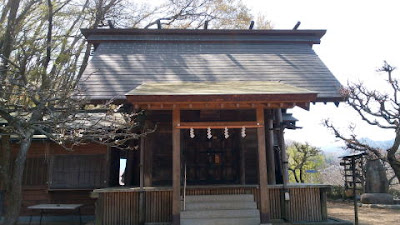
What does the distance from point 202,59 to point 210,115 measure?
8.76ft

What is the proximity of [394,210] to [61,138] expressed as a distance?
1338 cm

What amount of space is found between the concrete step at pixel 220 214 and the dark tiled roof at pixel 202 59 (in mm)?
3925

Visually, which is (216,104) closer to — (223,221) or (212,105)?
(212,105)

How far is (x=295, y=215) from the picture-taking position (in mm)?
8484

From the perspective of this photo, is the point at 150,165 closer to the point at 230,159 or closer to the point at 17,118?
the point at 230,159

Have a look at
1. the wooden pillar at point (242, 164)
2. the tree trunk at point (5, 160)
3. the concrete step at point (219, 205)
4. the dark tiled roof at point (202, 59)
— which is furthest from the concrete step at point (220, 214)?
the tree trunk at point (5, 160)

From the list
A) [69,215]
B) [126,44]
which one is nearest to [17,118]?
[69,215]

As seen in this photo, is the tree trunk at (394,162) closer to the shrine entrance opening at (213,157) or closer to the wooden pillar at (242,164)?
the wooden pillar at (242,164)

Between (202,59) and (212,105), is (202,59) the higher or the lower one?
the higher one

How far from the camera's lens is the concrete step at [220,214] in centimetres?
776

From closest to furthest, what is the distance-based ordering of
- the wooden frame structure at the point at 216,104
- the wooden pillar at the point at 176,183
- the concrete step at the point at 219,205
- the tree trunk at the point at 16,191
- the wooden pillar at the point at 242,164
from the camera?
the wooden frame structure at the point at 216,104, the wooden pillar at the point at 176,183, the concrete step at the point at 219,205, the tree trunk at the point at 16,191, the wooden pillar at the point at 242,164

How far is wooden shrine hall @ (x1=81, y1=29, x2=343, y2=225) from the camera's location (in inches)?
301

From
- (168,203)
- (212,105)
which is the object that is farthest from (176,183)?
(212,105)

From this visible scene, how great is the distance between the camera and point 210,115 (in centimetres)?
1023
